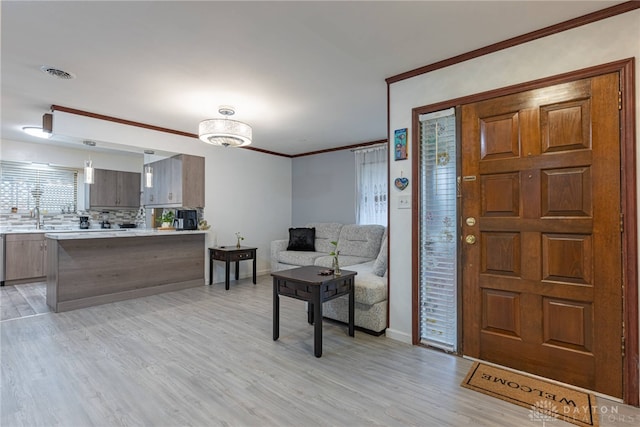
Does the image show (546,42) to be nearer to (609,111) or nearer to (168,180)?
(609,111)

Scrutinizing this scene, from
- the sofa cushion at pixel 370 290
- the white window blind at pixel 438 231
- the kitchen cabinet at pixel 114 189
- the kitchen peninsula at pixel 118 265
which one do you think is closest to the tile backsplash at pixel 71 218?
the kitchen cabinet at pixel 114 189

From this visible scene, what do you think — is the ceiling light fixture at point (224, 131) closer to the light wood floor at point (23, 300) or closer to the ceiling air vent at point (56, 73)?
the ceiling air vent at point (56, 73)

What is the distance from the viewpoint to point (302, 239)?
5746mm

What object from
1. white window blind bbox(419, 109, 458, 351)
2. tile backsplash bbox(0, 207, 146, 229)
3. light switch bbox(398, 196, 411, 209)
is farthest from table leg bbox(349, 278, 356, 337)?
tile backsplash bbox(0, 207, 146, 229)

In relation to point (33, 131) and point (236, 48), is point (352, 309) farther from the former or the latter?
point (33, 131)

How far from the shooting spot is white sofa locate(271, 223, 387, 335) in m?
2.98

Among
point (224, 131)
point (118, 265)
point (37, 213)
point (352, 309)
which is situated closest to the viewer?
point (352, 309)

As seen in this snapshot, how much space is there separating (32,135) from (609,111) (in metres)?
7.21

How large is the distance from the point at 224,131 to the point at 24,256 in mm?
4562

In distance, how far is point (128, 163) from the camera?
6621mm

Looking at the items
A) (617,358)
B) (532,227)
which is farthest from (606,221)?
(617,358)

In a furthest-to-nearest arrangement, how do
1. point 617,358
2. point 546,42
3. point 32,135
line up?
point 32,135
point 546,42
point 617,358

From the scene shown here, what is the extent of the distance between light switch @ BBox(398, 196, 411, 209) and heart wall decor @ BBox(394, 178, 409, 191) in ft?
0.30

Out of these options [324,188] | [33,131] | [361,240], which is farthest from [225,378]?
[33,131]
